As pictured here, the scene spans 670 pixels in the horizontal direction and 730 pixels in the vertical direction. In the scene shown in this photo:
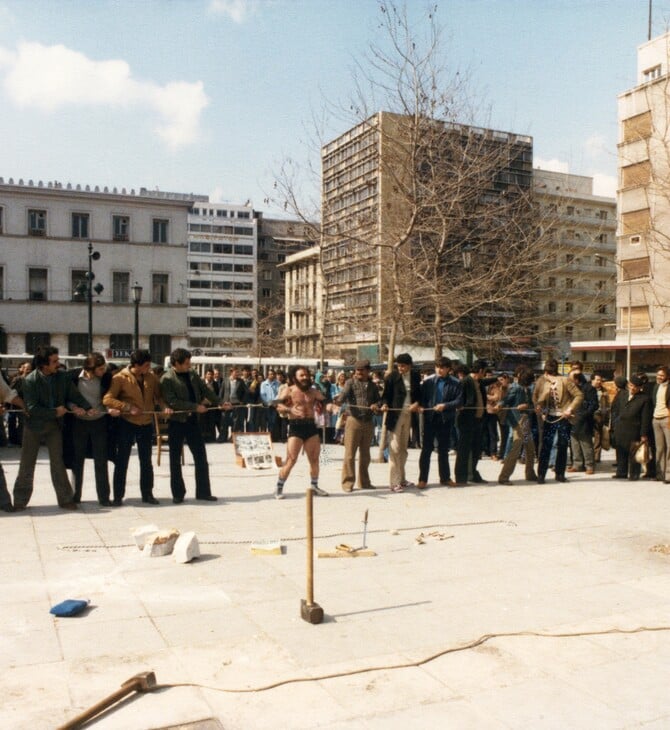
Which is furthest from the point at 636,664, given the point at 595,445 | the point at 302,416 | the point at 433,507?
the point at 595,445

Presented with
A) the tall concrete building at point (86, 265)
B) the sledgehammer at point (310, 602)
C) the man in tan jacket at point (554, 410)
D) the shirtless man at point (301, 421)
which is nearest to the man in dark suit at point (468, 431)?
the man in tan jacket at point (554, 410)

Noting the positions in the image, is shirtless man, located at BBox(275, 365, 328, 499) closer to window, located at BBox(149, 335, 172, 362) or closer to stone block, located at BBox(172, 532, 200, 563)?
stone block, located at BBox(172, 532, 200, 563)

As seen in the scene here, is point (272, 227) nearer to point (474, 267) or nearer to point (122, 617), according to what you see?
point (474, 267)

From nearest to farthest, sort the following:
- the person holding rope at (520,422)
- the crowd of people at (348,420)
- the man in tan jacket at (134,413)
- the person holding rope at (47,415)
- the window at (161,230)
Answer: the person holding rope at (47,415), the crowd of people at (348,420), the man in tan jacket at (134,413), the person holding rope at (520,422), the window at (161,230)

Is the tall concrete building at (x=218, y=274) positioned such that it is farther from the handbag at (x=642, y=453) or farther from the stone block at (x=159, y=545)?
the stone block at (x=159, y=545)

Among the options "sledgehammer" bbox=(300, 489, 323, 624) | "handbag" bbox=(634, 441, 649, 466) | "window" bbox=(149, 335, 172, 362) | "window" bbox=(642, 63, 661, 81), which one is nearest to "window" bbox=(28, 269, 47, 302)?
"window" bbox=(149, 335, 172, 362)

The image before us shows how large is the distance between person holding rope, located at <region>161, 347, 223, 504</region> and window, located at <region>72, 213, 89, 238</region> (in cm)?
4298

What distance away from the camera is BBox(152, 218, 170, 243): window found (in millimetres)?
51531

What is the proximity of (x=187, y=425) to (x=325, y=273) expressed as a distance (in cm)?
1131

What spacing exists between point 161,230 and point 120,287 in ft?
15.5

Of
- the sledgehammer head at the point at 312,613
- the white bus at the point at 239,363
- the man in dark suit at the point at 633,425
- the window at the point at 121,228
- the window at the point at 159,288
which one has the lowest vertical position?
the sledgehammer head at the point at 312,613

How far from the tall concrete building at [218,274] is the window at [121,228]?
48.0 metres

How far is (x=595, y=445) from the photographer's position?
14328 millimetres

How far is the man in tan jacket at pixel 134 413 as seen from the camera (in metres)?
9.62
